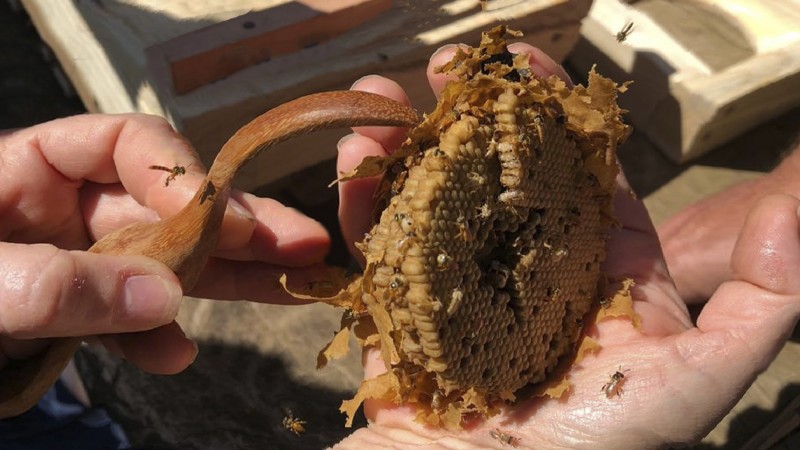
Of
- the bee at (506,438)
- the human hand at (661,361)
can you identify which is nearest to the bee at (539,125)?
the human hand at (661,361)

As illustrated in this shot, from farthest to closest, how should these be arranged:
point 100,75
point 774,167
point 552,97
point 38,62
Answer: point 38,62 → point 774,167 → point 100,75 → point 552,97

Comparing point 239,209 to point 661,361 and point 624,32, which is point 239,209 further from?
point 624,32

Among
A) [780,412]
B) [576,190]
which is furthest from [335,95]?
[780,412]

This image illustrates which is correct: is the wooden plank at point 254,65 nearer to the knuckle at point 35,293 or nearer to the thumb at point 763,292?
the knuckle at point 35,293

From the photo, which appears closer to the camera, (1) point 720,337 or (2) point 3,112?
(1) point 720,337

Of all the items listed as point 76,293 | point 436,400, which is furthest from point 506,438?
point 76,293

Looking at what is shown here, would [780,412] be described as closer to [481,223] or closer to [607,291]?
Result: [607,291]
